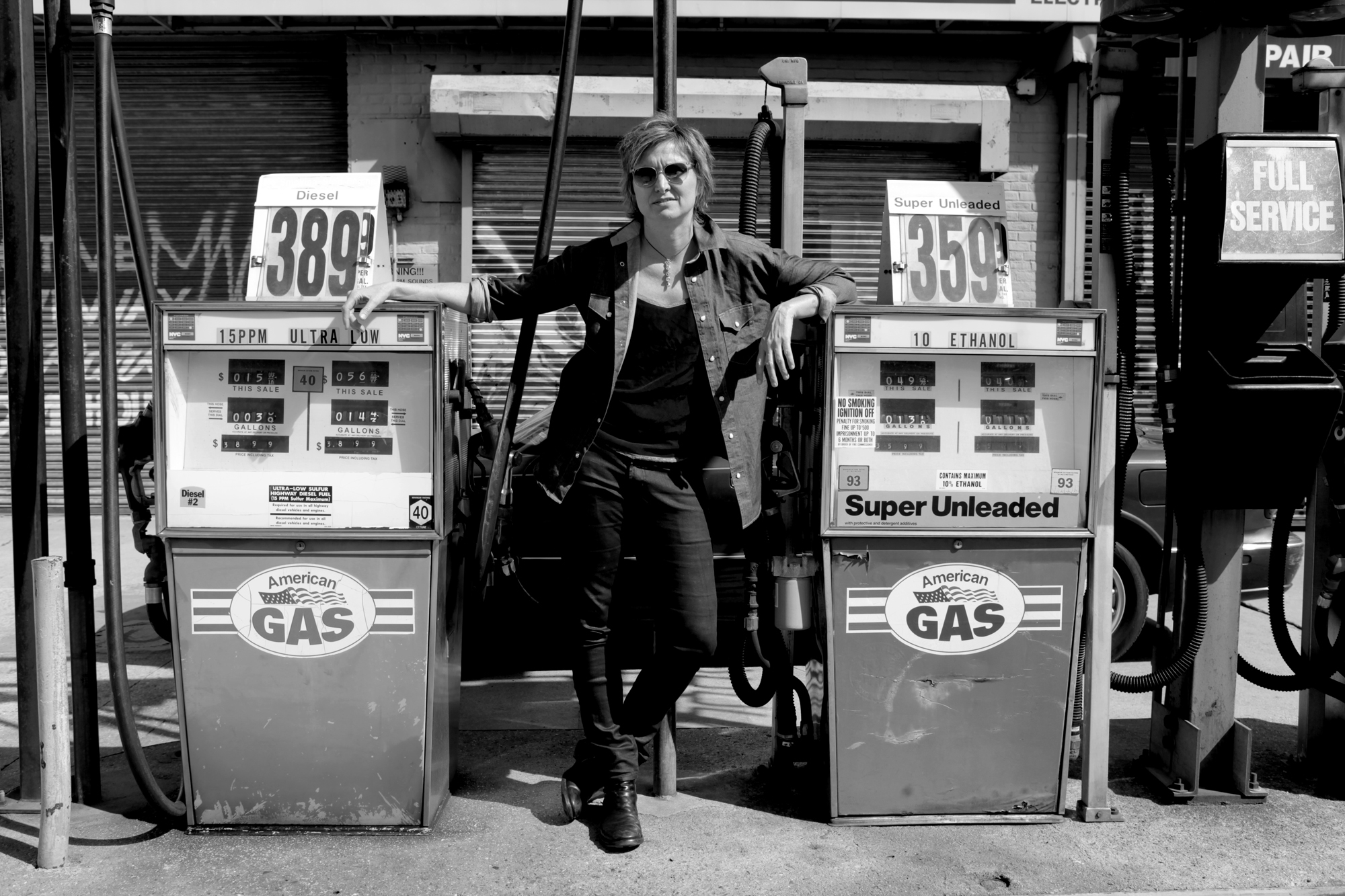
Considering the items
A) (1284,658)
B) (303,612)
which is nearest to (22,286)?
(303,612)

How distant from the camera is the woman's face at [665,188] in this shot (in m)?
3.33

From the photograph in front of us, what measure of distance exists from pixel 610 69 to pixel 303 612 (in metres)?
7.06

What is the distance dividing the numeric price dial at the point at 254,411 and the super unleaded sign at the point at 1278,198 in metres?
2.97

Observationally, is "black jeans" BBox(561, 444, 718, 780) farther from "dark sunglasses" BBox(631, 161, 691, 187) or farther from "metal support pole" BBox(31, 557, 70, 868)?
"metal support pole" BBox(31, 557, 70, 868)

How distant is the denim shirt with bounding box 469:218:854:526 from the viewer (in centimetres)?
344

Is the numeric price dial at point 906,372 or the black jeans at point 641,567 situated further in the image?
the numeric price dial at point 906,372

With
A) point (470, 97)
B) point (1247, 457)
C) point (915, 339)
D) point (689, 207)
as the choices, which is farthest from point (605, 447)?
point (470, 97)

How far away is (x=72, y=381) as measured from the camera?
359 centimetres

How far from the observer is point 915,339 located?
3498 millimetres

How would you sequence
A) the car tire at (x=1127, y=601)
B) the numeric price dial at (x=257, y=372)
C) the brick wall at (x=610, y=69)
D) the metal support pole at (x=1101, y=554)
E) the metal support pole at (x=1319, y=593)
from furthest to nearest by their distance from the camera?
the brick wall at (x=610, y=69) < the car tire at (x=1127, y=601) < the metal support pole at (x=1319, y=593) < the metal support pole at (x=1101, y=554) < the numeric price dial at (x=257, y=372)

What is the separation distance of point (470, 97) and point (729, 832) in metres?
7.03

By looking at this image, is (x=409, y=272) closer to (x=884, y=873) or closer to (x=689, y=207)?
(x=689, y=207)

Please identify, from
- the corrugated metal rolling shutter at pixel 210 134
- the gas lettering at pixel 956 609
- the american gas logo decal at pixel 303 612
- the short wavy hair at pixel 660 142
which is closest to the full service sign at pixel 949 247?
the short wavy hair at pixel 660 142

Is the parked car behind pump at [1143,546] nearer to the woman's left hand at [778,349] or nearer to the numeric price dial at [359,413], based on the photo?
the woman's left hand at [778,349]
